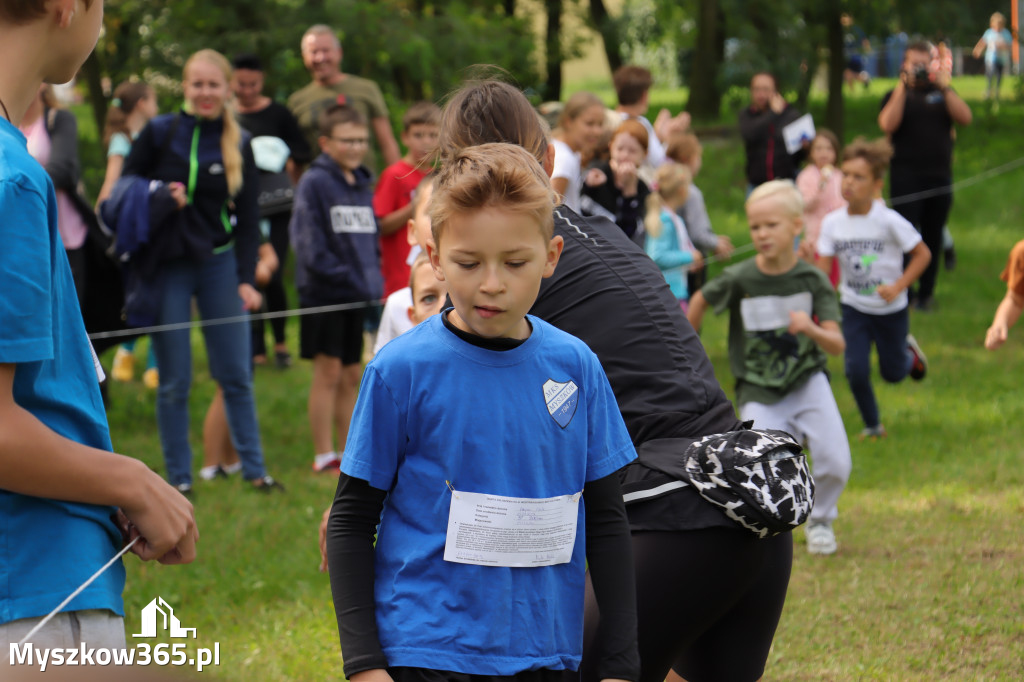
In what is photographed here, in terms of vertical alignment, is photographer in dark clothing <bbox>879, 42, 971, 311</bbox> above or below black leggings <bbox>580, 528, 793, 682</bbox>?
below

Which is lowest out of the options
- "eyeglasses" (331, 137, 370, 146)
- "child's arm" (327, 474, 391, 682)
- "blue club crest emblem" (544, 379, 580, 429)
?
"eyeglasses" (331, 137, 370, 146)

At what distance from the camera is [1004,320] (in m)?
4.99

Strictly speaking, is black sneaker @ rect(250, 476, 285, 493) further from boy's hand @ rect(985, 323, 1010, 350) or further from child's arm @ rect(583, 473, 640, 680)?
child's arm @ rect(583, 473, 640, 680)

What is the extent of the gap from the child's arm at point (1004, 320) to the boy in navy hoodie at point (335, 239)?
11.0ft

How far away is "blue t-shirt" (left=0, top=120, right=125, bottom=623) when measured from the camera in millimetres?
1706

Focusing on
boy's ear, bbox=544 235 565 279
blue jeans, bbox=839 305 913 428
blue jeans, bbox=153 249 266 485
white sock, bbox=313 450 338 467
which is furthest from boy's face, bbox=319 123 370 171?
boy's ear, bbox=544 235 565 279

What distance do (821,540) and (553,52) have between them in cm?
1858

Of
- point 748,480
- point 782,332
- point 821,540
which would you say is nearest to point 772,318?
point 782,332

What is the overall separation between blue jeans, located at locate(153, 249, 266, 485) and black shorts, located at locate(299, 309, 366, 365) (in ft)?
1.37

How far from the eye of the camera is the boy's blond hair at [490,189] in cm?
202

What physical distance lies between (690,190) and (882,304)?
1.99 meters

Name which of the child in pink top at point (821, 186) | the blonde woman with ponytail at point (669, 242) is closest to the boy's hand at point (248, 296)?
the blonde woman with ponytail at point (669, 242)

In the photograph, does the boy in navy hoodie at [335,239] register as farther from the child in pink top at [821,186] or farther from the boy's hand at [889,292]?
the child in pink top at [821,186]

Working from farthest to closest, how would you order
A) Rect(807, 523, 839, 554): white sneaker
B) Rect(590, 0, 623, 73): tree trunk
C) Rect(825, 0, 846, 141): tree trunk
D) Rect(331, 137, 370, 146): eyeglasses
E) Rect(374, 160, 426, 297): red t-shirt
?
Rect(590, 0, 623, 73): tree trunk, Rect(825, 0, 846, 141): tree trunk, Rect(374, 160, 426, 297): red t-shirt, Rect(331, 137, 370, 146): eyeglasses, Rect(807, 523, 839, 554): white sneaker
